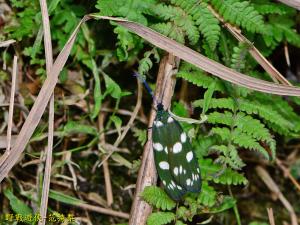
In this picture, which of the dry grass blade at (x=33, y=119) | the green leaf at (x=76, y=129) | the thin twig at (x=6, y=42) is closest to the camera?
the dry grass blade at (x=33, y=119)

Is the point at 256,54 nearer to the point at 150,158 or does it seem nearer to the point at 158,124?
the point at 158,124

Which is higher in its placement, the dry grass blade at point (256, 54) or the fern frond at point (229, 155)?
the dry grass blade at point (256, 54)

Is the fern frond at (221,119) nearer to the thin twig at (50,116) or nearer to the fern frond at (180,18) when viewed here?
the fern frond at (180,18)

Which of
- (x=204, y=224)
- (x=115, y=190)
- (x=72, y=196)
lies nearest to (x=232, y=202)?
(x=204, y=224)

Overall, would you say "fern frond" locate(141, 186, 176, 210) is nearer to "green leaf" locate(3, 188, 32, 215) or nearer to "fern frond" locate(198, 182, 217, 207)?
"fern frond" locate(198, 182, 217, 207)

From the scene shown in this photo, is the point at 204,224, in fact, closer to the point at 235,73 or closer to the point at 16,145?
the point at 235,73

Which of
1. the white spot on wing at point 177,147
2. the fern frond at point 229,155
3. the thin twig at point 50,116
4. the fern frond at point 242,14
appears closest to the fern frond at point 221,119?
the fern frond at point 229,155

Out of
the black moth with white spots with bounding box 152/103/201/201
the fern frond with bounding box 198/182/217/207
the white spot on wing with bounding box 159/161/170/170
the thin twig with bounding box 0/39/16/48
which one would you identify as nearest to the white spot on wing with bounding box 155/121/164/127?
the black moth with white spots with bounding box 152/103/201/201
